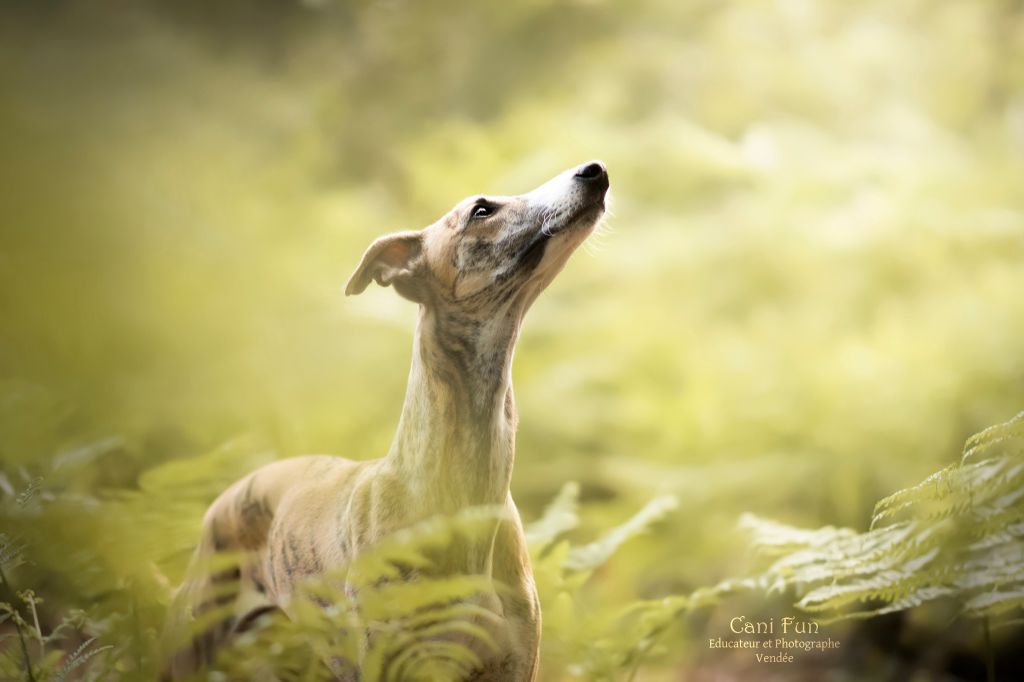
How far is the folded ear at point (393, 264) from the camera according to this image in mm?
1979

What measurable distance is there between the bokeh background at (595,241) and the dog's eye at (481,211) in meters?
1.20

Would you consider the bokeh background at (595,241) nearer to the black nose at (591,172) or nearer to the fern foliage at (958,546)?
the fern foliage at (958,546)

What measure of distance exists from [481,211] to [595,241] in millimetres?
1146

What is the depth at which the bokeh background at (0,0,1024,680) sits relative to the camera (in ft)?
11.2

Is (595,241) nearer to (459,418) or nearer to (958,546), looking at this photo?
(459,418)

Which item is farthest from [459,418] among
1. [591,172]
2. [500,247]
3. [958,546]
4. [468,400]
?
[958,546]

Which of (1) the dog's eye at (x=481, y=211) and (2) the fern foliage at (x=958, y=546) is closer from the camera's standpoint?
(1) the dog's eye at (x=481, y=211)

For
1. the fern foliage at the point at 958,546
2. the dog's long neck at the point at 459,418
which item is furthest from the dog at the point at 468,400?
the fern foliage at the point at 958,546

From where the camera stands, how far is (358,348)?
12.6ft

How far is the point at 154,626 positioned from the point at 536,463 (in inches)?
72.1

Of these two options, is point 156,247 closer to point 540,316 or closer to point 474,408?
point 540,316

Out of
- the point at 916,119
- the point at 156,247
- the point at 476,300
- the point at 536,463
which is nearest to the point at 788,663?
the point at 536,463

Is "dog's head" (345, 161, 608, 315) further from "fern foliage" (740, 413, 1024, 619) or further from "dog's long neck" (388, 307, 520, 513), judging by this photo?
"fern foliage" (740, 413, 1024, 619)

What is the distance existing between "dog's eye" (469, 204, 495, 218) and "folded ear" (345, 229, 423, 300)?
145 millimetres
